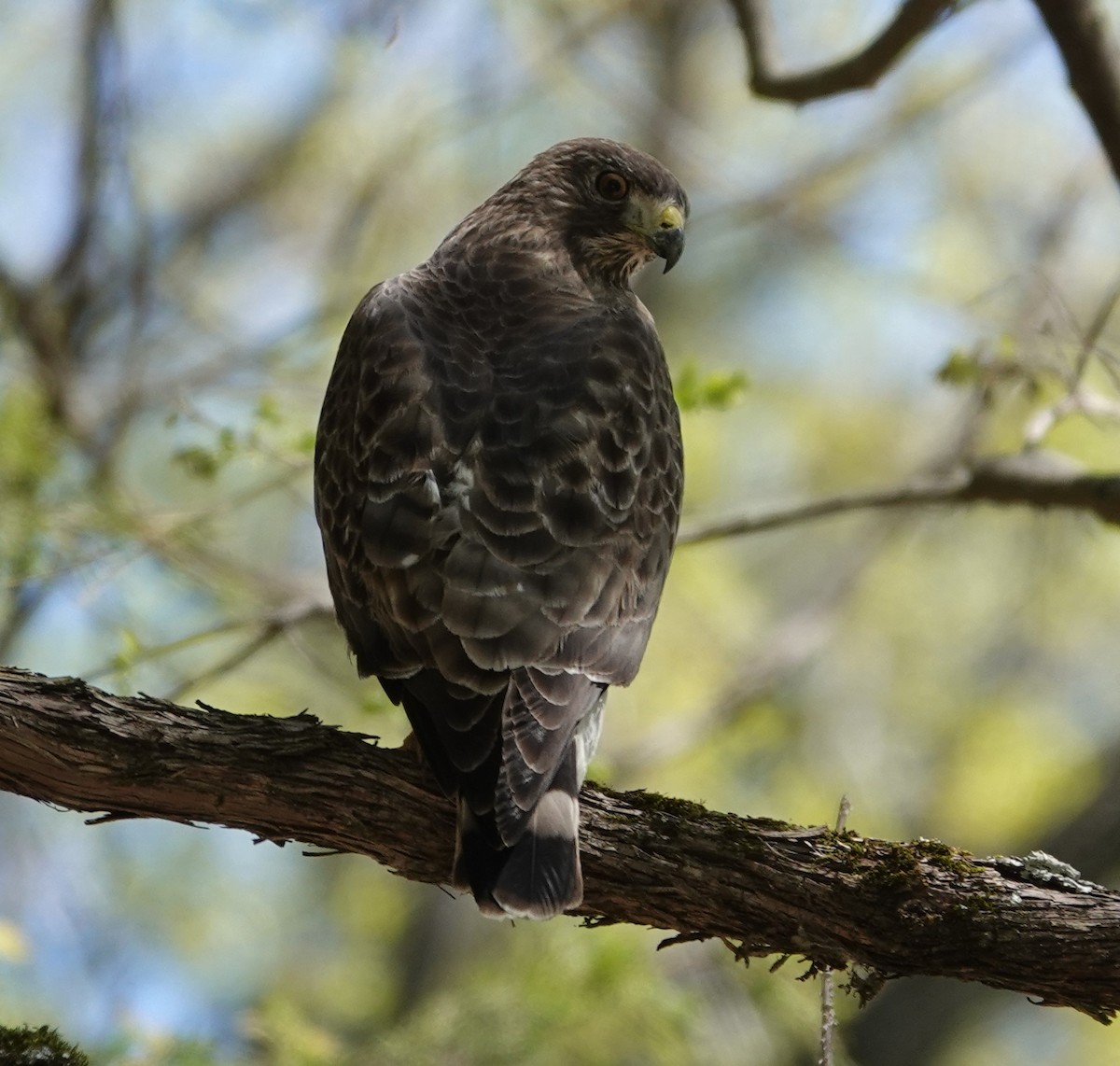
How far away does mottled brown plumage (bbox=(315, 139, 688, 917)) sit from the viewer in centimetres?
350

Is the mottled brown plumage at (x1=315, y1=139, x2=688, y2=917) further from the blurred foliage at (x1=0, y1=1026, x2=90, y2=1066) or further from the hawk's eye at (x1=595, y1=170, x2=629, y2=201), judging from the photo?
the blurred foliage at (x1=0, y1=1026, x2=90, y2=1066)

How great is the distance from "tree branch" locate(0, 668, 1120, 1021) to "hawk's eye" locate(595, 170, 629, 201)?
2.33m

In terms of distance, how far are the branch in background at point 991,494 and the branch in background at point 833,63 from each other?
1410 millimetres

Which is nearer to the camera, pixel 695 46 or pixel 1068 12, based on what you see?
pixel 1068 12

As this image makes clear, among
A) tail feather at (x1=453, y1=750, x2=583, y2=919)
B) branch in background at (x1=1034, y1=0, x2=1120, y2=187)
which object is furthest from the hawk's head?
tail feather at (x1=453, y1=750, x2=583, y2=919)

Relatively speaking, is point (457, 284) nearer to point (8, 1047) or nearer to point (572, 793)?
point (572, 793)

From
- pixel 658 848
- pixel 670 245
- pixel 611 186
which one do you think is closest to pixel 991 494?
pixel 670 245

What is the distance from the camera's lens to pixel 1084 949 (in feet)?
10.7

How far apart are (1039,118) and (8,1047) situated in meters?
10.6

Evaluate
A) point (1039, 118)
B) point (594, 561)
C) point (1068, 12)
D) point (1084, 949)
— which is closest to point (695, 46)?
point (1039, 118)

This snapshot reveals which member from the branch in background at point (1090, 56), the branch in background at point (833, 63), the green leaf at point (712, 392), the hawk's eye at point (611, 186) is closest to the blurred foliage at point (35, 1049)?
the green leaf at point (712, 392)

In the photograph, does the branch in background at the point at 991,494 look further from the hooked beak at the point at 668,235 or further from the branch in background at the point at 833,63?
the branch in background at the point at 833,63

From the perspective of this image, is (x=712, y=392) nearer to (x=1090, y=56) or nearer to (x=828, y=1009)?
(x=1090, y=56)

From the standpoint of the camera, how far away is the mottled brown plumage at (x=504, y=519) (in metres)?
3.50
